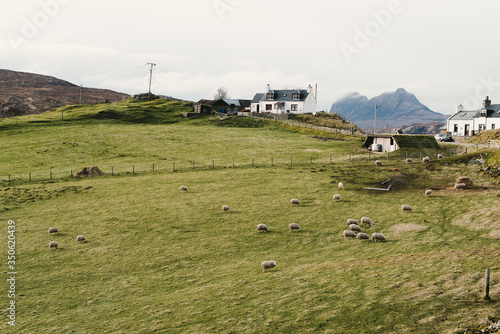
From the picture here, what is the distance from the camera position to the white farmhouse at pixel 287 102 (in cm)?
12694

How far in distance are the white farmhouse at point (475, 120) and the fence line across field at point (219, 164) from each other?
4547 centimetres

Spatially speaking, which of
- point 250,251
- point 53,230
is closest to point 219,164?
point 53,230

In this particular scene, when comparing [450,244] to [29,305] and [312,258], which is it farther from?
[29,305]

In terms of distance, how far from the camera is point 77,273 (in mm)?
28250

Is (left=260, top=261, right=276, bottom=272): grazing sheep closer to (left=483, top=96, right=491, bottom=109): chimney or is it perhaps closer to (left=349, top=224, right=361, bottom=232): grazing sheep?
(left=349, top=224, right=361, bottom=232): grazing sheep

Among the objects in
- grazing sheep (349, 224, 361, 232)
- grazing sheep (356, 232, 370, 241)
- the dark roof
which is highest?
the dark roof

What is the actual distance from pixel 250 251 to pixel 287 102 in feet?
337

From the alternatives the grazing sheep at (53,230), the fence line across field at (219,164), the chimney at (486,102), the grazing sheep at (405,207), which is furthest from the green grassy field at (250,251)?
the chimney at (486,102)

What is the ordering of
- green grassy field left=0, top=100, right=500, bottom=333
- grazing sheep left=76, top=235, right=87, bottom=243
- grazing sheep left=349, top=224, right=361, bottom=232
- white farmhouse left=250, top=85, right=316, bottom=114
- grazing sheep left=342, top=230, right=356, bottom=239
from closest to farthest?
1. green grassy field left=0, top=100, right=500, bottom=333
2. grazing sheep left=342, top=230, right=356, bottom=239
3. grazing sheep left=349, top=224, right=361, bottom=232
4. grazing sheep left=76, top=235, right=87, bottom=243
5. white farmhouse left=250, top=85, right=316, bottom=114

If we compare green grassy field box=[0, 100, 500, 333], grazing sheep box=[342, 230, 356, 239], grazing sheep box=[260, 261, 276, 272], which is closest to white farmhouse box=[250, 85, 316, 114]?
green grassy field box=[0, 100, 500, 333]

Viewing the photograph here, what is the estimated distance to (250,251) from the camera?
1208 inches

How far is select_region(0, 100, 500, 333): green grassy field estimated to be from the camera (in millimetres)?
19891

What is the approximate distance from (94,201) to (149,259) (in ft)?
62.4

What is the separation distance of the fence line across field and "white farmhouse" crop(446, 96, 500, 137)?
45471mm
